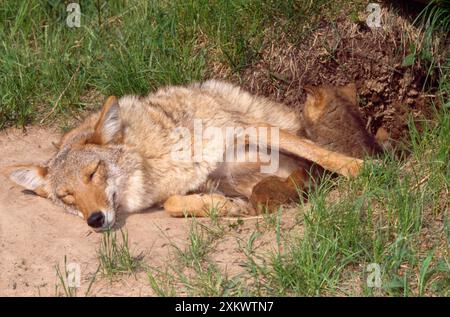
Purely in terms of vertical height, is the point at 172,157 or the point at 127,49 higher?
the point at 127,49

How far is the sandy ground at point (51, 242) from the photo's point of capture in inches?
179

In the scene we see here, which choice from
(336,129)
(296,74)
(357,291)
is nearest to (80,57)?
(296,74)

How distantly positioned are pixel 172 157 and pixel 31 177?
1.16 meters

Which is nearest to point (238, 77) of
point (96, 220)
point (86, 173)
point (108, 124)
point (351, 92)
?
point (351, 92)

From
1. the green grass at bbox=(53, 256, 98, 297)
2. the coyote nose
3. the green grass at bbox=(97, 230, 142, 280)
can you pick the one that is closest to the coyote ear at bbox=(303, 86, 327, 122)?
the coyote nose

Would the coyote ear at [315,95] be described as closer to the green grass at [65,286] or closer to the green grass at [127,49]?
the green grass at [127,49]

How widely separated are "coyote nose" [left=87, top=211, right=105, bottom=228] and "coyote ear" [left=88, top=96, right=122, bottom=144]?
0.68 m

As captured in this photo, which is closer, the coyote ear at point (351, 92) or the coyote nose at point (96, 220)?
the coyote nose at point (96, 220)

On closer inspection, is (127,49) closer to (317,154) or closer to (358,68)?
(358,68)

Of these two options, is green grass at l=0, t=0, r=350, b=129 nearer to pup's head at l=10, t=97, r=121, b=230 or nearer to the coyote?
the coyote

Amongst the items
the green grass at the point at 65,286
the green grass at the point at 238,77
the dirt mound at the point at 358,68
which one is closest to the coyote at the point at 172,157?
the green grass at the point at 238,77

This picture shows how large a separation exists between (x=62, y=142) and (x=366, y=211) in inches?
103

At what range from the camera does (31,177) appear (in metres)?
5.86

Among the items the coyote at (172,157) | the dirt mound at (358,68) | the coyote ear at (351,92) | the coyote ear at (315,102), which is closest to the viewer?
the coyote at (172,157)
